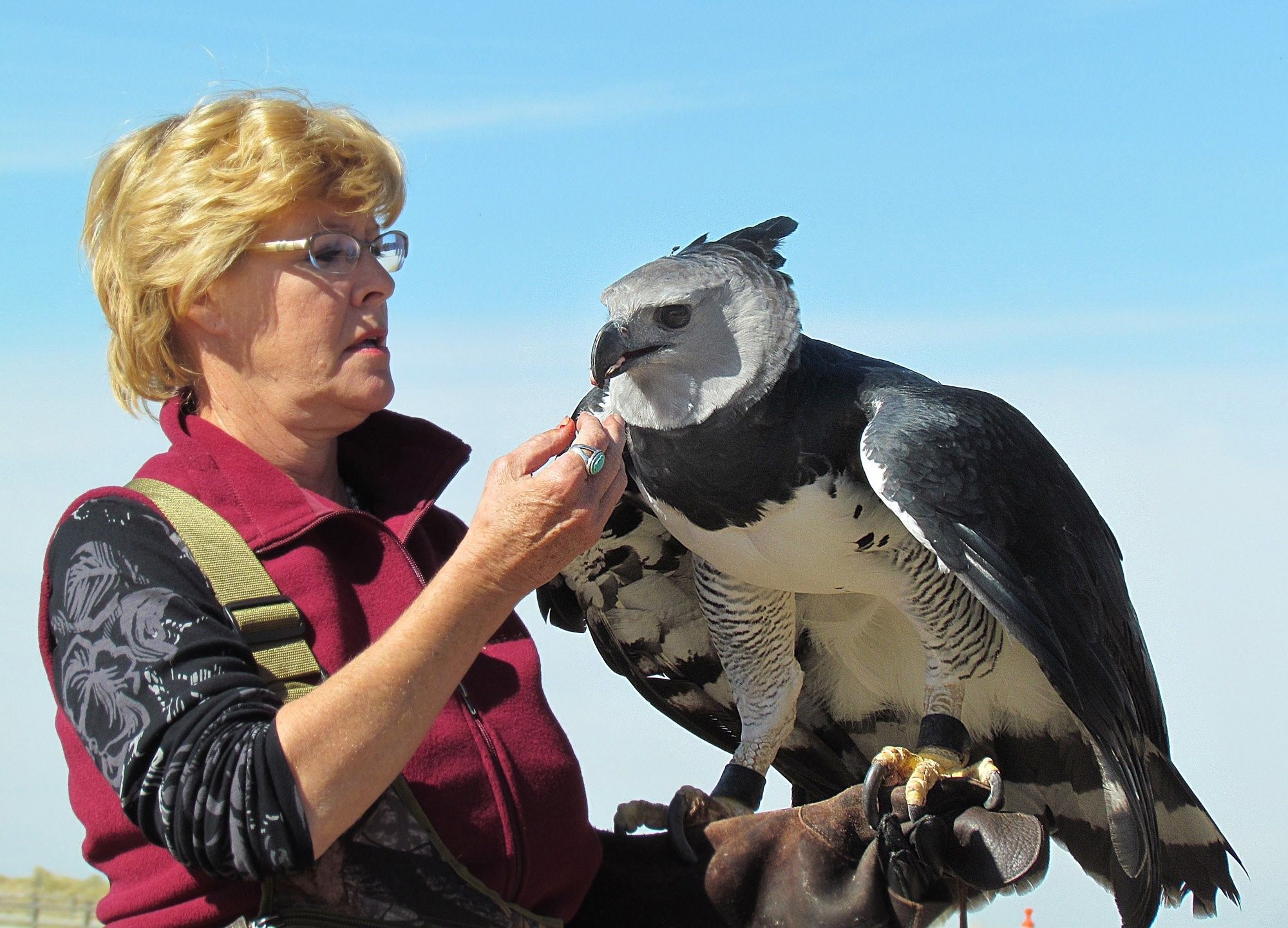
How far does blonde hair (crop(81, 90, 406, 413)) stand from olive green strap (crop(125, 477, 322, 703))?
40 centimetres

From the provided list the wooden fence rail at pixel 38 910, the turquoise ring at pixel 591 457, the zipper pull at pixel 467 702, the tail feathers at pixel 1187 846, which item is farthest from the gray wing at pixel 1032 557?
the wooden fence rail at pixel 38 910

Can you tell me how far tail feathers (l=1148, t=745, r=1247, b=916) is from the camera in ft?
10.3

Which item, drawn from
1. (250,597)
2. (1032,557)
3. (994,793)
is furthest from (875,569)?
(250,597)

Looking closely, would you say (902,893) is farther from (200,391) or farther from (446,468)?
(200,391)

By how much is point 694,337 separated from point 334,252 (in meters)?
1.00

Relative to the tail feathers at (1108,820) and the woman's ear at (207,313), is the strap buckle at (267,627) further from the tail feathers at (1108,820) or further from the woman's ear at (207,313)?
the tail feathers at (1108,820)

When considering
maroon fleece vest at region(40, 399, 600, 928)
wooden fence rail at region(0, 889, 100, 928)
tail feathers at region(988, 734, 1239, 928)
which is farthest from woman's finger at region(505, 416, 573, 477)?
wooden fence rail at region(0, 889, 100, 928)

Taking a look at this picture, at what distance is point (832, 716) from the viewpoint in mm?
3607

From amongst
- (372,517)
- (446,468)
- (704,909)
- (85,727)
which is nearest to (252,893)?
(85,727)

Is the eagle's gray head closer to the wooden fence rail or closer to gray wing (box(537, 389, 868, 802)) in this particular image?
gray wing (box(537, 389, 868, 802))

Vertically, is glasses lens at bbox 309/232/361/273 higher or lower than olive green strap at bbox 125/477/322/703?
higher

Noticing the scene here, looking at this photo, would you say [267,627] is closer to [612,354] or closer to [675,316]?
[612,354]

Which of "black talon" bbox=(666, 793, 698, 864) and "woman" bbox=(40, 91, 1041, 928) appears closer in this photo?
"woman" bbox=(40, 91, 1041, 928)

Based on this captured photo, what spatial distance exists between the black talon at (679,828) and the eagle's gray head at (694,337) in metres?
0.86
